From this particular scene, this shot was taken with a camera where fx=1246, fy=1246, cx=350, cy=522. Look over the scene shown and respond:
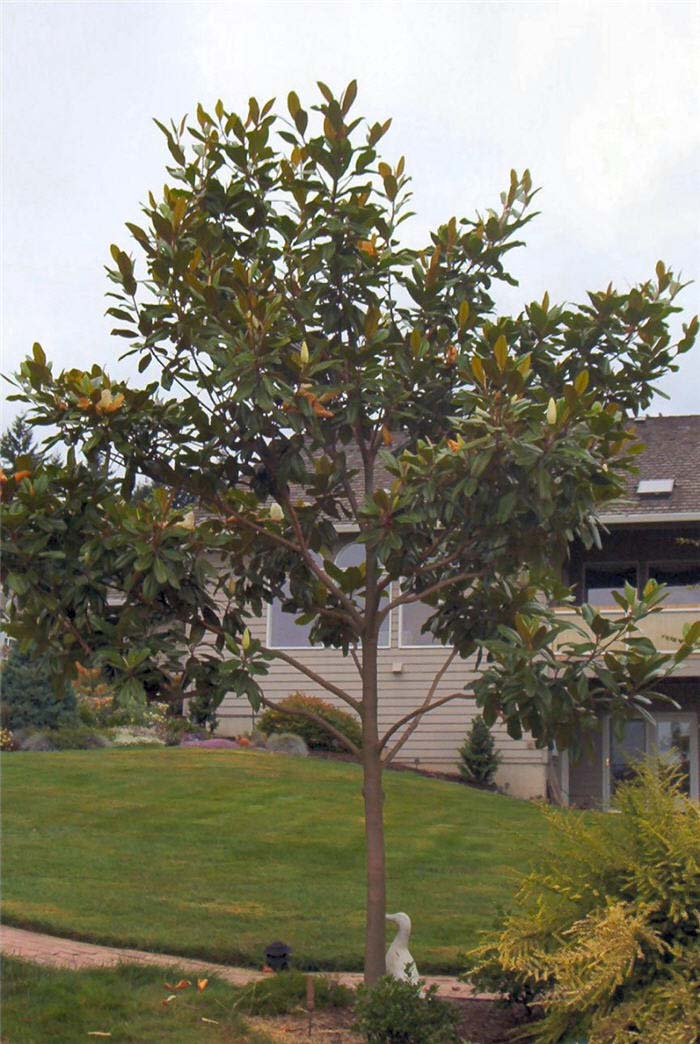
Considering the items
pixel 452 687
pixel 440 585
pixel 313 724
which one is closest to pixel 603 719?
pixel 452 687

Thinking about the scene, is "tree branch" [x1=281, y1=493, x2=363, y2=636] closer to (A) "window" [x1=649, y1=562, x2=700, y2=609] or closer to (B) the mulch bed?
(B) the mulch bed

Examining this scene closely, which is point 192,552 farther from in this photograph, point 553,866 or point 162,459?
point 553,866

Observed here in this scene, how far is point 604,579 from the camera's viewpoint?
22.5m

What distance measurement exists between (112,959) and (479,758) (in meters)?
12.2

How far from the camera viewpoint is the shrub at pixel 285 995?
7.55 m

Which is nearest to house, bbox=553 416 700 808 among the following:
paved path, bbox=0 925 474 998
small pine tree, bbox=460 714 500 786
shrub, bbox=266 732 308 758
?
small pine tree, bbox=460 714 500 786

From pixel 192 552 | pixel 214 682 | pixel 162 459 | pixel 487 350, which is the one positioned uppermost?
pixel 487 350

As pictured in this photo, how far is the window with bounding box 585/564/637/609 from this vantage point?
22266 mm

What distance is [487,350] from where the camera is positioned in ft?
24.9

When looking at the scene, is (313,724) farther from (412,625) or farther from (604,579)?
(604,579)

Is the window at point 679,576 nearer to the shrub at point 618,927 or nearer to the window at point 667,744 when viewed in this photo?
the window at point 667,744

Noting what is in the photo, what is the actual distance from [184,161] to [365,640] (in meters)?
3.44

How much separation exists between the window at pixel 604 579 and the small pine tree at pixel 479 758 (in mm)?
3485

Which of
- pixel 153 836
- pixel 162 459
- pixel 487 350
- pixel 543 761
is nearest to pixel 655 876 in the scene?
pixel 487 350
